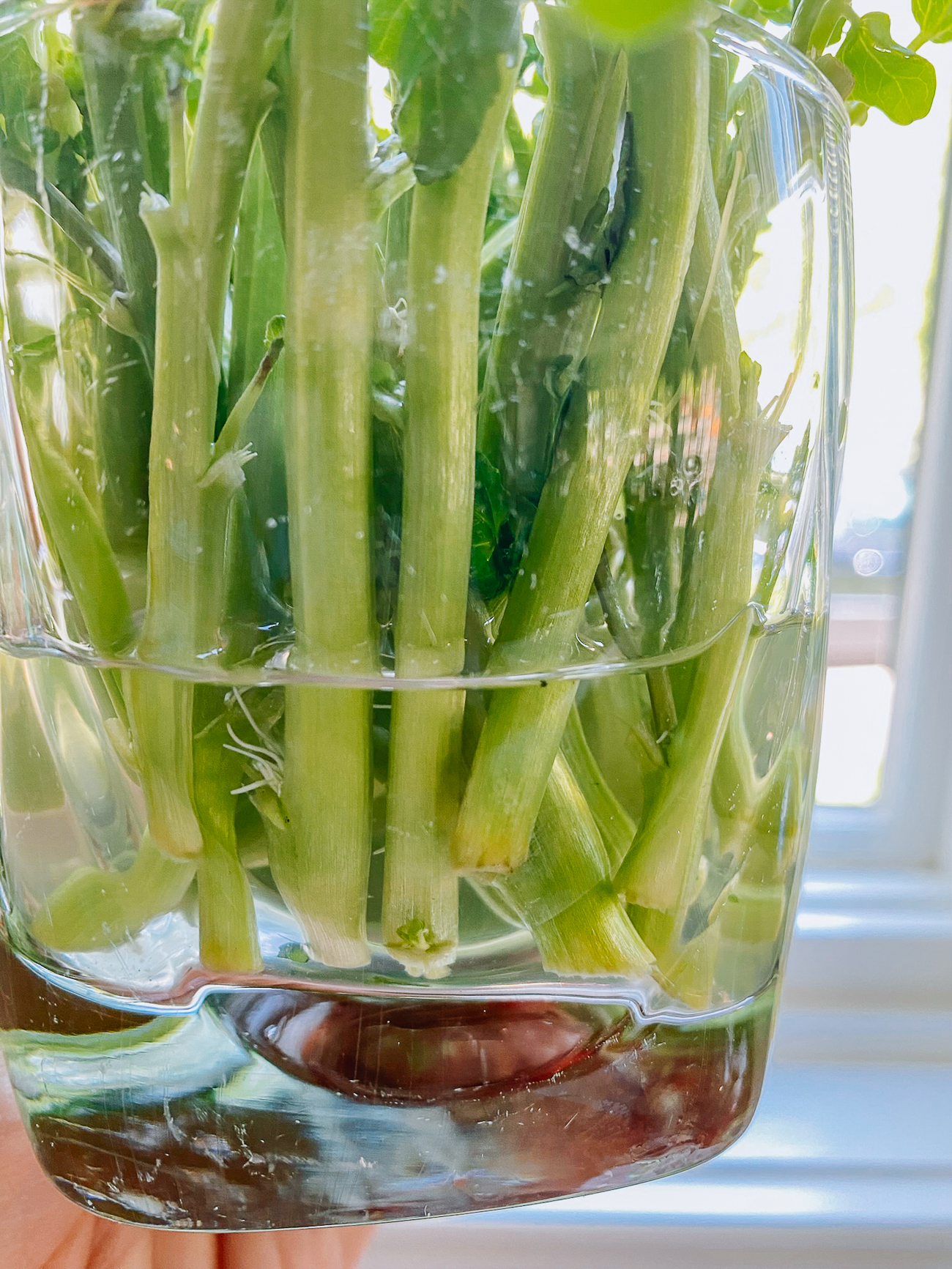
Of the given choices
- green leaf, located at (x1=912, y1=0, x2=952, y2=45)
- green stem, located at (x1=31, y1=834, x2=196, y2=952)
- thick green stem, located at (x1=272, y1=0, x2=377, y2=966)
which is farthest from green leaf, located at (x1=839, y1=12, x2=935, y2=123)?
green stem, located at (x1=31, y1=834, x2=196, y2=952)

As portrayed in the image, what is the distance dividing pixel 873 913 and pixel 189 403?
0.41 m

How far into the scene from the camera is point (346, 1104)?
0.68 ft

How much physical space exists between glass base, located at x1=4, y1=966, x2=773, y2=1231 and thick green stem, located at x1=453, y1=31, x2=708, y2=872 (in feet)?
0.15

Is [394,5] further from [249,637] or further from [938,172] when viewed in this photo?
[938,172]

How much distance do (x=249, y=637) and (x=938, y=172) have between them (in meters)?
0.44

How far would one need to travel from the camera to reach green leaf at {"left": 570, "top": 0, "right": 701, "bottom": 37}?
0.55 ft

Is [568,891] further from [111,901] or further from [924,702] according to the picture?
[924,702]

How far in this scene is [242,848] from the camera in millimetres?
201

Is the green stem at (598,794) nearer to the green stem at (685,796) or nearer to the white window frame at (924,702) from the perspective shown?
the green stem at (685,796)

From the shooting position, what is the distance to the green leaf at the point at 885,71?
215mm

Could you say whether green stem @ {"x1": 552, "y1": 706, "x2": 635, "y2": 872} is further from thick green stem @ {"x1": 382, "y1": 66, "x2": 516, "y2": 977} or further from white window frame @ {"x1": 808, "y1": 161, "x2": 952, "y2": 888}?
white window frame @ {"x1": 808, "y1": 161, "x2": 952, "y2": 888}

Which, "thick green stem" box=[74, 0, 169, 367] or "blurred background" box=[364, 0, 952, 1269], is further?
"blurred background" box=[364, 0, 952, 1269]

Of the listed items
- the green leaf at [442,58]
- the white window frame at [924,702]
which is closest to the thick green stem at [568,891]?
the green leaf at [442,58]

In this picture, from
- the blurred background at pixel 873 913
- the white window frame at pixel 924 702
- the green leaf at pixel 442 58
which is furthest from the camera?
the white window frame at pixel 924 702
